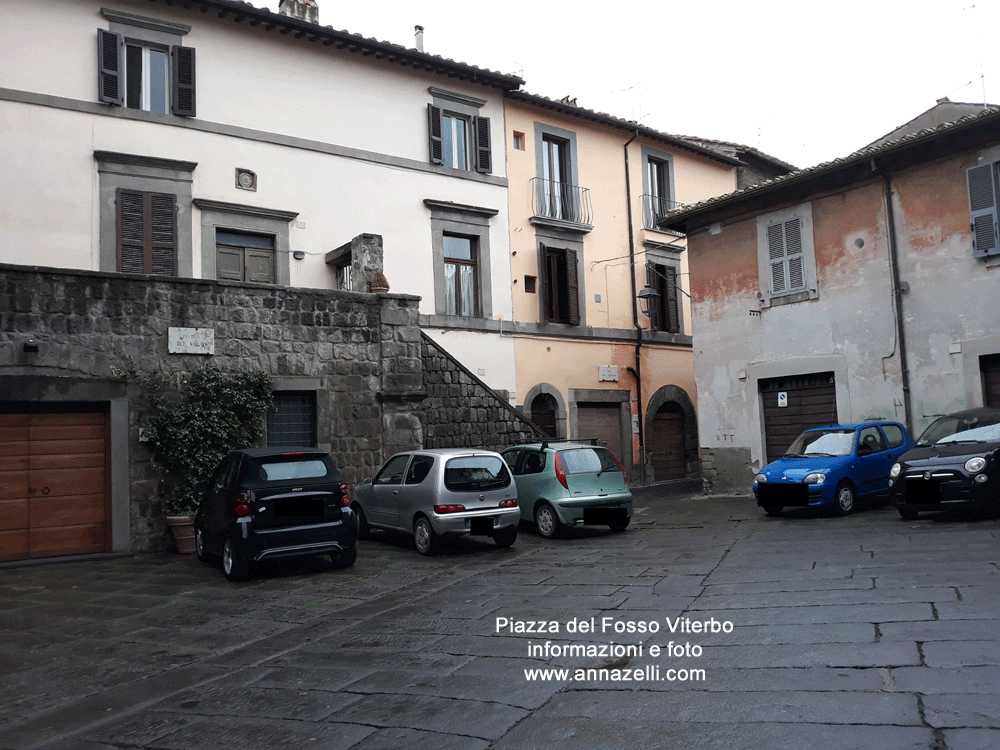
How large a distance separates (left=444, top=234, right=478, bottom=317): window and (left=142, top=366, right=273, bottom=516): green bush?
24.4 feet

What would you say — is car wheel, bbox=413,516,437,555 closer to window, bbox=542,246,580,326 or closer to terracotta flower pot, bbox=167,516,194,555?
terracotta flower pot, bbox=167,516,194,555

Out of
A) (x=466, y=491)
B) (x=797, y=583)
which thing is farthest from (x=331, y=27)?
(x=797, y=583)

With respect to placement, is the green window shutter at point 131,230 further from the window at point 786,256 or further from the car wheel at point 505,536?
the window at point 786,256

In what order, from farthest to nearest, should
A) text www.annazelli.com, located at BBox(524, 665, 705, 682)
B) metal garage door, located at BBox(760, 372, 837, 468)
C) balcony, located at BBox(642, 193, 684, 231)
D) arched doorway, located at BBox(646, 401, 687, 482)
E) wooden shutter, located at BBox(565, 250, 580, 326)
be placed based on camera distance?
1. balcony, located at BBox(642, 193, 684, 231)
2. arched doorway, located at BBox(646, 401, 687, 482)
3. wooden shutter, located at BBox(565, 250, 580, 326)
4. metal garage door, located at BBox(760, 372, 837, 468)
5. text www.annazelli.com, located at BBox(524, 665, 705, 682)

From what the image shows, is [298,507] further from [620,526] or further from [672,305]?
[672,305]

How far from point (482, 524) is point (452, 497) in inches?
22.6

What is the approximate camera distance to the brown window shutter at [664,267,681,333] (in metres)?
25.0

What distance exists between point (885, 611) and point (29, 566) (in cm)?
1064

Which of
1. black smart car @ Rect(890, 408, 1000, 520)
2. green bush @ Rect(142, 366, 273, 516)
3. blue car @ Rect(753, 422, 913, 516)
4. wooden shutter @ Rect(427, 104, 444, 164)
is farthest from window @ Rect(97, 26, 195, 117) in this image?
black smart car @ Rect(890, 408, 1000, 520)

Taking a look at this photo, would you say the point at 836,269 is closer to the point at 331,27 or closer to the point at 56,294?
the point at 331,27

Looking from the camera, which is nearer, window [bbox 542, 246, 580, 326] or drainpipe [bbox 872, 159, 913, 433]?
drainpipe [bbox 872, 159, 913, 433]

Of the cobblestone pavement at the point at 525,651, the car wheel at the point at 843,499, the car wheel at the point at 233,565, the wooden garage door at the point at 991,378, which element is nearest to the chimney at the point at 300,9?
the cobblestone pavement at the point at 525,651

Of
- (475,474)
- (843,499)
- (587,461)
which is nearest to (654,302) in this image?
(843,499)

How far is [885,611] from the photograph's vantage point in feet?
21.0
